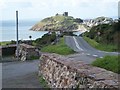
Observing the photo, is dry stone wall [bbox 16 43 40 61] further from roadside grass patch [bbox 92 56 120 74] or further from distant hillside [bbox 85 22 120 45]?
roadside grass patch [bbox 92 56 120 74]

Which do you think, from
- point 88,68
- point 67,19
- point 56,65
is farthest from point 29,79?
point 67,19

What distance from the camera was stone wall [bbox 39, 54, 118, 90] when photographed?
697 cm

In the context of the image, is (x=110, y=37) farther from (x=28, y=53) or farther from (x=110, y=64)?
(x=110, y=64)

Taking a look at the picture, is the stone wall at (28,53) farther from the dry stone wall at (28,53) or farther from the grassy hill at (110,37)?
the grassy hill at (110,37)

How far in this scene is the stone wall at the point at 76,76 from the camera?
697 cm

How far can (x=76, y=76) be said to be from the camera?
8.38 meters

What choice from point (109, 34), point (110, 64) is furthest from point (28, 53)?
point (110, 64)


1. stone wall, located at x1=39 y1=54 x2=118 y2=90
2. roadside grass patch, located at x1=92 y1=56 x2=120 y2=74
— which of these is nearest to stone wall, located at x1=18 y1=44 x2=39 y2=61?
stone wall, located at x1=39 y1=54 x2=118 y2=90

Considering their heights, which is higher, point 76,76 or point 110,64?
point 110,64

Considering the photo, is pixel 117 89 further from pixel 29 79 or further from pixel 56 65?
pixel 29 79

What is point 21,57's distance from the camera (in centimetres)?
2447

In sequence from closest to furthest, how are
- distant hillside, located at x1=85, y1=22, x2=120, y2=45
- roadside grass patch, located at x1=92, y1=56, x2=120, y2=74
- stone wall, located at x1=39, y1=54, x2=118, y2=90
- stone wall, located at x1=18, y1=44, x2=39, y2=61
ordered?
stone wall, located at x1=39, y1=54, x2=118, y2=90 → distant hillside, located at x1=85, y1=22, x2=120, y2=45 → roadside grass patch, located at x1=92, y1=56, x2=120, y2=74 → stone wall, located at x1=18, y1=44, x2=39, y2=61

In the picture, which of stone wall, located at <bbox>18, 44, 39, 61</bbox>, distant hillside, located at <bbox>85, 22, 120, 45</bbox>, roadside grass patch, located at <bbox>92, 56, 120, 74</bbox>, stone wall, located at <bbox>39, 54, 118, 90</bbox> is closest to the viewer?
stone wall, located at <bbox>39, 54, 118, 90</bbox>

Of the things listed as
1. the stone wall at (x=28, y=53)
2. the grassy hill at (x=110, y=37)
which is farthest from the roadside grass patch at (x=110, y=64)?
the stone wall at (x=28, y=53)
